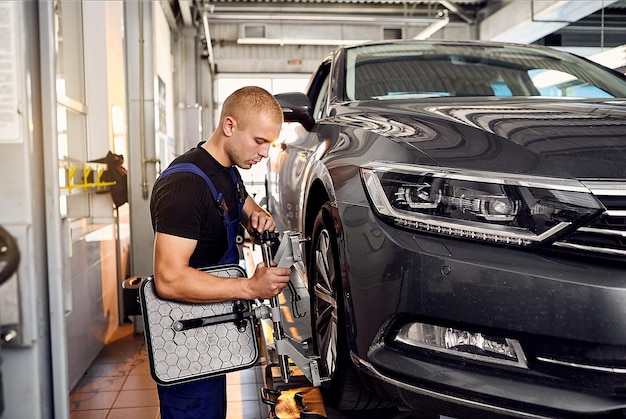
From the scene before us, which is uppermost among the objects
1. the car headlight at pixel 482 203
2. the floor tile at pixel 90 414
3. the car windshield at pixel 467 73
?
the car windshield at pixel 467 73

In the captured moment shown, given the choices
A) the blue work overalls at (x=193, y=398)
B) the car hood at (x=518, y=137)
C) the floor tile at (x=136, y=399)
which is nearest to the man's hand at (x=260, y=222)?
the blue work overalls at (x=193, y=398)

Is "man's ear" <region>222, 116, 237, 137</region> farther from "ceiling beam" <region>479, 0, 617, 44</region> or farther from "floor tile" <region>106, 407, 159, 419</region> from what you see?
"ceiling beam" <region>479, 0, 617, 44</region>

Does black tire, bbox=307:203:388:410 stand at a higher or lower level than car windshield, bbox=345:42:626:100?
lower

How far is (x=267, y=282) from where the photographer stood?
1.73 meters

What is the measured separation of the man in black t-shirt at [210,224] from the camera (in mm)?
1699

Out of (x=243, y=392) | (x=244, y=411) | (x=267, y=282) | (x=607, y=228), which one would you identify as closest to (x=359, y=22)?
(x=243, y=392)

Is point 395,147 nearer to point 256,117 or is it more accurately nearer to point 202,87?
point 256,117

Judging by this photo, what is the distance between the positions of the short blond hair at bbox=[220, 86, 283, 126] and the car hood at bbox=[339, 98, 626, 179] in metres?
0.30

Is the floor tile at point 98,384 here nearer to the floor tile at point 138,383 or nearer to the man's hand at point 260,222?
the floor tile at point 138,383

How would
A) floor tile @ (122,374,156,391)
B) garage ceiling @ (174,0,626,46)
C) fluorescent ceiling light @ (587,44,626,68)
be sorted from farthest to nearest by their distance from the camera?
garage ceiling @ (174,0,626,46) < fluorescent ceiling light @ (587,44,626,68) < floor tile @ (122,374,156,391)

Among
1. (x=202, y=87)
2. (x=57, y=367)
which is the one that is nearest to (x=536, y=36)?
(x=202, y=87)

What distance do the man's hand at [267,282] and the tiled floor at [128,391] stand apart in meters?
1.06

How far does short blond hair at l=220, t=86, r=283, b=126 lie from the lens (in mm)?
1860

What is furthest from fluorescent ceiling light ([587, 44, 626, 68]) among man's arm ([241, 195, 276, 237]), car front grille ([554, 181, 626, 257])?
car front grille ([554, 181, 626, 257])
